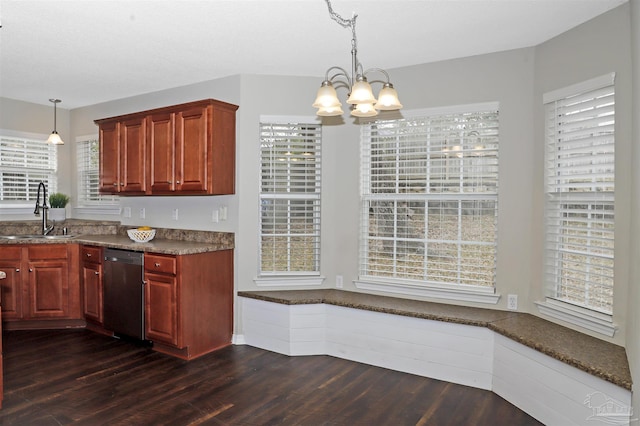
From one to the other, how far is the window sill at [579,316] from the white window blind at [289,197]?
1.93 metres

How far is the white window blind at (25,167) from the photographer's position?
4.82 m

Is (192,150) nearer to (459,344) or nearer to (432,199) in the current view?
(432,199)

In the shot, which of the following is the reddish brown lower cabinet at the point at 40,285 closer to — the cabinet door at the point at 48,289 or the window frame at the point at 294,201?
the cabinet door at the point at 48,289

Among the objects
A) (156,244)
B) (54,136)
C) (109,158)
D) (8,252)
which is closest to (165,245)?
(156,244)

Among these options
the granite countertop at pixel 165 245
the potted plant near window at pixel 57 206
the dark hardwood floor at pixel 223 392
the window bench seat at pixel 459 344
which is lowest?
the dark hardwood floor at pixel 223 392

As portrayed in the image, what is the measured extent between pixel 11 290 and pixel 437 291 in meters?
4.05

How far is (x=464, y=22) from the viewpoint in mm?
2744

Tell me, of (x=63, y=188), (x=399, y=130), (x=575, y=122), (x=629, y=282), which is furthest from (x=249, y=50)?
(x=63, y=188)

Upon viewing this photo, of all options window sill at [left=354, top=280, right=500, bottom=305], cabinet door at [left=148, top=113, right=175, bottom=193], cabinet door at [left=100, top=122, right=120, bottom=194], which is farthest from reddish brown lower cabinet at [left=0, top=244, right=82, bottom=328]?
window sill at [left=354, top=280, right=500, bottom=305]

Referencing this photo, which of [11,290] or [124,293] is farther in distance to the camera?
[11,290]

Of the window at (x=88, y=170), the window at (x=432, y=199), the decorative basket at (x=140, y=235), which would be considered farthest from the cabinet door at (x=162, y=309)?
the window at (x=88, y=170)

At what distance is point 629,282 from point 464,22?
1856 mm

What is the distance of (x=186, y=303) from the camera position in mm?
3428

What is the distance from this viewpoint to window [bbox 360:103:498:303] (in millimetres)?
3361
